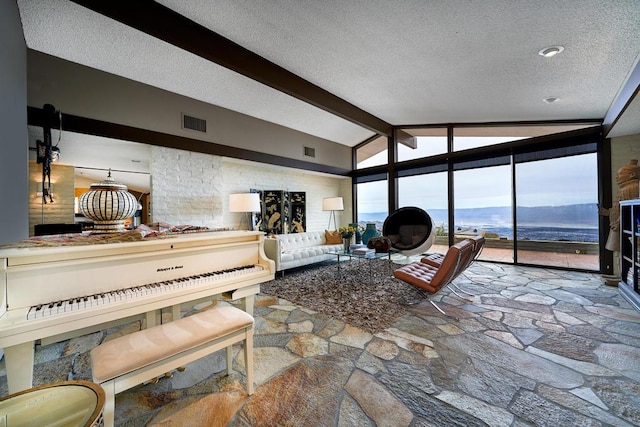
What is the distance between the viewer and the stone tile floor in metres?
1.41

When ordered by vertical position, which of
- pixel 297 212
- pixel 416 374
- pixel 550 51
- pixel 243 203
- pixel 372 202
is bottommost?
pixel 416 374

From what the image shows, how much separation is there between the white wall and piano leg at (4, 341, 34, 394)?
793 mm

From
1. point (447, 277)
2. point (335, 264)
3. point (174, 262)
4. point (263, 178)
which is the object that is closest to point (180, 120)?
point (263, 178)

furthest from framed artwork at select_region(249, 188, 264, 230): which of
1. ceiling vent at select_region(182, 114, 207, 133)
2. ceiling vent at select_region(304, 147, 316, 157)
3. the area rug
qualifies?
ceiling vent at select_region(182, 114, 207, 133)

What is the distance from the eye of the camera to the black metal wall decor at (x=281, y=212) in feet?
18.3

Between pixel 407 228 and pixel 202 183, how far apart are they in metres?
4.28

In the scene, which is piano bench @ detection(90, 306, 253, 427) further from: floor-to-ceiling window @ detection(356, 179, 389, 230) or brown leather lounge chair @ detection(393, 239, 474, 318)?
floor-to-ceiling window @ detection(356, 179, 389, 230)

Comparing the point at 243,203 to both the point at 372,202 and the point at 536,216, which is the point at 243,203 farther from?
the point at 536,216

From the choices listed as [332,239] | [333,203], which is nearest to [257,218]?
[332,239]

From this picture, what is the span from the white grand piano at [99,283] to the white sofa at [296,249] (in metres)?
2.01

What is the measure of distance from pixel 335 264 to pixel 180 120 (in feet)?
12.6

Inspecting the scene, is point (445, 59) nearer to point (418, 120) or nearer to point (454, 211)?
point (418, 120)

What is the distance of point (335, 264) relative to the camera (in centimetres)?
523

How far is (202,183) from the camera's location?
4469 mm
